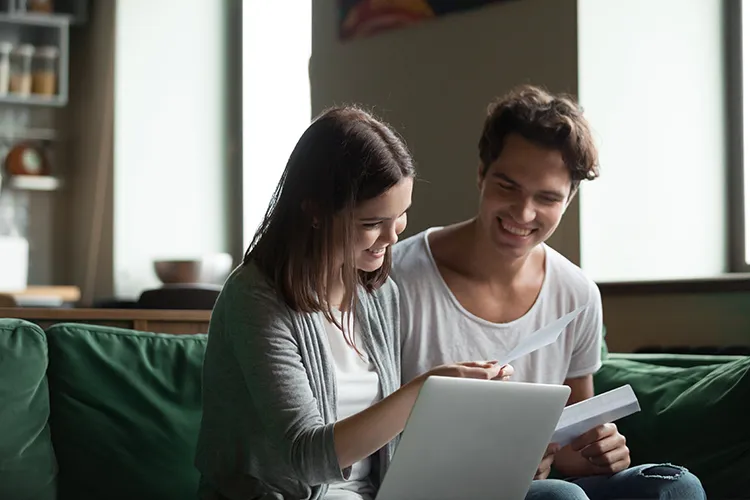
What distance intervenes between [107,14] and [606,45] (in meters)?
3.41

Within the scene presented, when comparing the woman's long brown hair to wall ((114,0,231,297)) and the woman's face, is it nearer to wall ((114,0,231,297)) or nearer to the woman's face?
the woman's face

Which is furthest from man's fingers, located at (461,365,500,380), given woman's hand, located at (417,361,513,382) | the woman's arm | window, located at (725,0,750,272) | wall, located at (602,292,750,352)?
window, located at (725,0,750,272)

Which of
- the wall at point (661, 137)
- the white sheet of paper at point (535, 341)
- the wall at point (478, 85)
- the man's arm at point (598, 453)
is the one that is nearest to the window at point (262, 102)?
the wall at point (478, 85)

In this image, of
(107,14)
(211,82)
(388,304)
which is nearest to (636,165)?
(388,304)

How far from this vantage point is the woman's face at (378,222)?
1.59 meters

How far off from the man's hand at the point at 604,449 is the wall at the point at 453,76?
4.40ft

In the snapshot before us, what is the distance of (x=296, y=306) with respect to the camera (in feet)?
5.25

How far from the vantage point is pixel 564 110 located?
78.9 inches

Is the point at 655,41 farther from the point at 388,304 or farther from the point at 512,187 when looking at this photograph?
the point at 388,304

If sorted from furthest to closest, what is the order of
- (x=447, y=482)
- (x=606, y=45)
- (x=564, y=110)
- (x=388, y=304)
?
1. (x=606, y=45)
2. (x=564, y=110)
3. (x=388, y=304)
4. (x=447, y=482)

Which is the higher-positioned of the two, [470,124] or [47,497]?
[470,124]

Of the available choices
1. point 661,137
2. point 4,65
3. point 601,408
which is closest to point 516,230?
point 601,408

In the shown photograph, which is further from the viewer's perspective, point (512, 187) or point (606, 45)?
point (606, 45)

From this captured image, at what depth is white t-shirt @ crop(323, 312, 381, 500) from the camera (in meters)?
1.70
